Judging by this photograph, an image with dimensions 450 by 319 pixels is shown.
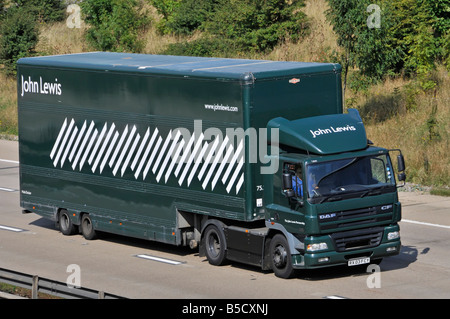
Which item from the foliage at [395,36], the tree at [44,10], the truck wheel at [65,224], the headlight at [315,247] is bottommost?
the truck wheel at [65,224]

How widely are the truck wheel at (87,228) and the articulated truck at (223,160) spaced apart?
0.02 metres

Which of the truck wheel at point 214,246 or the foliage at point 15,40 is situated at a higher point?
the foliage at point 15,40

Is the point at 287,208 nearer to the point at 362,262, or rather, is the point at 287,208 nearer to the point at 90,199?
the point at 362,262

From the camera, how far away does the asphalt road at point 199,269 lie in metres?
16.1

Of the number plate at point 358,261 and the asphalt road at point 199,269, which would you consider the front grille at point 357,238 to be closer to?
the number plate at point 358,261

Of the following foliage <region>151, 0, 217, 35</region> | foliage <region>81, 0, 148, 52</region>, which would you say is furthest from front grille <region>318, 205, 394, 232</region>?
foliage <region>81, 0, 148, 52</region>

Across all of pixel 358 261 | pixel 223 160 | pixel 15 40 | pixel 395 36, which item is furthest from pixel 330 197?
pixel 15 40

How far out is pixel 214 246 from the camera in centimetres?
1839

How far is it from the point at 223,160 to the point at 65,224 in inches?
237

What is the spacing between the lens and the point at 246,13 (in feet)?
133

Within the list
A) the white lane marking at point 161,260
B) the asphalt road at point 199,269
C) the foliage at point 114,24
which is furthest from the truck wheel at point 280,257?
the foliage at point 114,24

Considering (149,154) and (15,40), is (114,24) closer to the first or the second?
(15,40)

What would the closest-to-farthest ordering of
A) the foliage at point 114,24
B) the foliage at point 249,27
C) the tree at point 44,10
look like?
the foliage at point 249,27
the foliage at point 114,24
the tree at point 44,10
